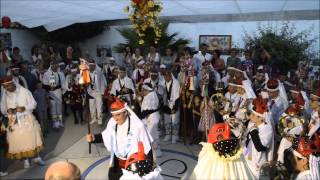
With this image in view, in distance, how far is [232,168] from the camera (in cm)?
337

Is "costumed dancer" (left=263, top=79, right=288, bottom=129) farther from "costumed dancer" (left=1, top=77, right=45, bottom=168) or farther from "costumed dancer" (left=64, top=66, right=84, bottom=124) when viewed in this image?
"costumed dancer" (left=64, top=66, right=84, bottom=124)

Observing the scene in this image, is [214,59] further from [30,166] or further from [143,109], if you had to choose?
[30,166]

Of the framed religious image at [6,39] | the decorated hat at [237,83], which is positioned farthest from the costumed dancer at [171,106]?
the framed religious image at [6,39]

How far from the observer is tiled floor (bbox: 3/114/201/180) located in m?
7.03

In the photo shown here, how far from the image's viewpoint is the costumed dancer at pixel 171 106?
8539 millimetres

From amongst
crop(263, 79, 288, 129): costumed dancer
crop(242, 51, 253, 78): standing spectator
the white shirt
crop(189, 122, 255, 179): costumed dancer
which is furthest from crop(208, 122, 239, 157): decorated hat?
crop(242, 51, 253, 78): standing spectator

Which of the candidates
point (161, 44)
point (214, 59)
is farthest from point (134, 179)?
point (161, 44)

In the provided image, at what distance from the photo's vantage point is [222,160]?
337 cm

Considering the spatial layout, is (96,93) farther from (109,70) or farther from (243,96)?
(243,96)

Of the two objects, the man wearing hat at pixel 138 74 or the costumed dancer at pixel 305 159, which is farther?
the man wearing hat at pixel 138 74

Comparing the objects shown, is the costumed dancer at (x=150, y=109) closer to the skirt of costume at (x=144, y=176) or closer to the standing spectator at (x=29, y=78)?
the standing spectator at (x=29, y=78)

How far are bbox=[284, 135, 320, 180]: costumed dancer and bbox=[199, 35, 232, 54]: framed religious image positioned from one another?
10344 millimetres

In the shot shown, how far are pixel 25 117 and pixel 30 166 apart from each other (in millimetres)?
1160

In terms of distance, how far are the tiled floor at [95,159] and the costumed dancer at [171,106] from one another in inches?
13.3
